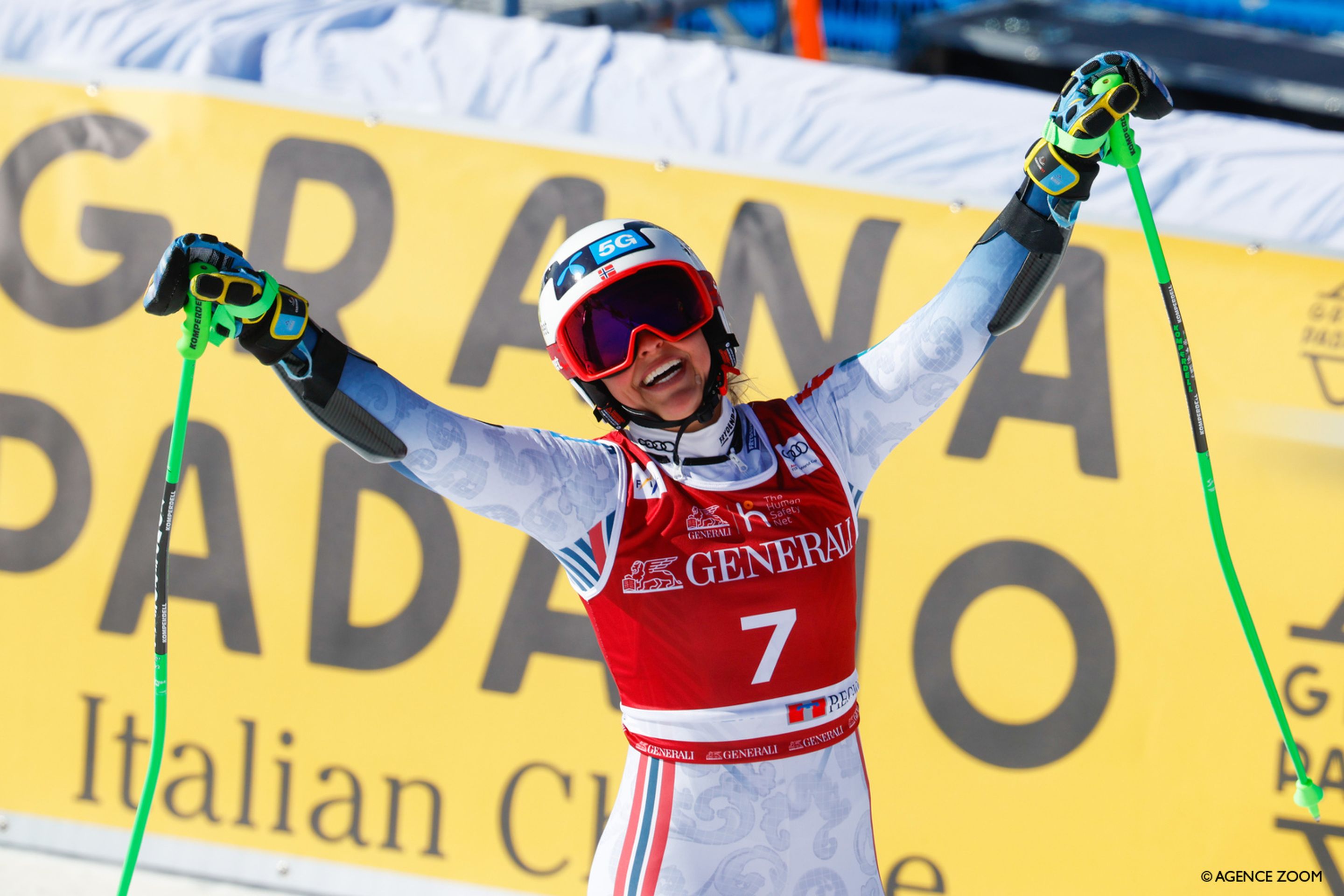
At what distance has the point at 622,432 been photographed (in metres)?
2.03

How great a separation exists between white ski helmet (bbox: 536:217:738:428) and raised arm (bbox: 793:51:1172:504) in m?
0.24

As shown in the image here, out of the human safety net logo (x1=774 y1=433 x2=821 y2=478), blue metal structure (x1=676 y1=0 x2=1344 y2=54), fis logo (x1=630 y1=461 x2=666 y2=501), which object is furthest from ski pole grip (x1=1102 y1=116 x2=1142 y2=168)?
blue metal structure (x1=676 y1=0 x2=1344 y2=54)

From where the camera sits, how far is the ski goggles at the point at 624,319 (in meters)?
1.92

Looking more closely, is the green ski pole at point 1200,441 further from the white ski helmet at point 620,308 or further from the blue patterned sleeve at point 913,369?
the white ski helmet at point 620,308

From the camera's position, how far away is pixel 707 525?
194cm

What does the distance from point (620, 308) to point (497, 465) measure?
0.33 m

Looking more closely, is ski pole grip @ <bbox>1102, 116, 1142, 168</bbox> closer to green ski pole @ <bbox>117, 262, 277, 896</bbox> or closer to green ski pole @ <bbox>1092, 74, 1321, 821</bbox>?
green ski pole @ <bbox>1092, 74, 1321, 821</bbox>

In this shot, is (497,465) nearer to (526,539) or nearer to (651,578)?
(651,578)

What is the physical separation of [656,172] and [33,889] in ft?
8.77

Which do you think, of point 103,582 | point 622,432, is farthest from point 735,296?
point 103,582

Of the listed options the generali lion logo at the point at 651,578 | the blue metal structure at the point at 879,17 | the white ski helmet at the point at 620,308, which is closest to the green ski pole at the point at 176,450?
the white ski helmet at the point at 620,308

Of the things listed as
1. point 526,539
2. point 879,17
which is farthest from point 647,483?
point 879,17

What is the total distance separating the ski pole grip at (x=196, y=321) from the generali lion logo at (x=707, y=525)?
81 centimetres

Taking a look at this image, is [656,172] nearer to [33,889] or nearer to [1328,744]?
[1328,744]
